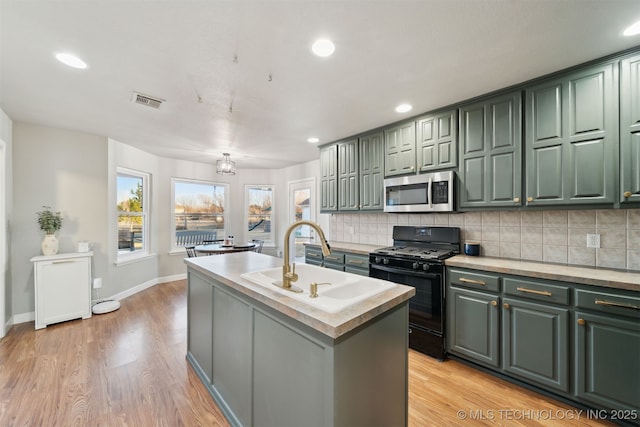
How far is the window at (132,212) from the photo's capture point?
14.2 ft

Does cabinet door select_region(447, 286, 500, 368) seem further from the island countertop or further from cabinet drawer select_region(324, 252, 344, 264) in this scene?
cabinet drawer select_region(324, 252, 344, 264)

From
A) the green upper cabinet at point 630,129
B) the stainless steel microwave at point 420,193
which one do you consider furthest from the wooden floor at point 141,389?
the green upper cabinet at point 630,129

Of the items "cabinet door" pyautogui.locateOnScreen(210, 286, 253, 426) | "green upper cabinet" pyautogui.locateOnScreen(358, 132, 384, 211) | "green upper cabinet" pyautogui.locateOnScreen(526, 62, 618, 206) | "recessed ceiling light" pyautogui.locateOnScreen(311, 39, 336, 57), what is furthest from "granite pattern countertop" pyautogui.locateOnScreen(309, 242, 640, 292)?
"recessed ceiling light" pyautogui.locateOnScreen(311, 39, 336, 57)

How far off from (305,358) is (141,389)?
1778mm

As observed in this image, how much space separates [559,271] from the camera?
1.91m

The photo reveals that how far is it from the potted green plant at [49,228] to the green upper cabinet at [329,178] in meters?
3.53

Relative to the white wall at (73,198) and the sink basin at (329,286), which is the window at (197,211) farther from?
the sink basin at (329,286)

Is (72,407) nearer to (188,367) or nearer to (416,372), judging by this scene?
Result: (188,367)

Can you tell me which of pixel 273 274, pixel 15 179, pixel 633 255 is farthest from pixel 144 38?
pixel 633 255

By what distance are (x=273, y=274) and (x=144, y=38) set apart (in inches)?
70.2

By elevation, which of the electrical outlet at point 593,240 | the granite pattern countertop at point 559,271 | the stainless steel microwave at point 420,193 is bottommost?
the granite pattern countertop at point 559,271

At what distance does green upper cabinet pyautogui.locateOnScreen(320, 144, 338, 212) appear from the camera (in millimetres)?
3945

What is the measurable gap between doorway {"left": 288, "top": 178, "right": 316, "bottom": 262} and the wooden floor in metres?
3.17

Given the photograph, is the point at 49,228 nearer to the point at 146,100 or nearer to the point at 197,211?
the point at 146,100
